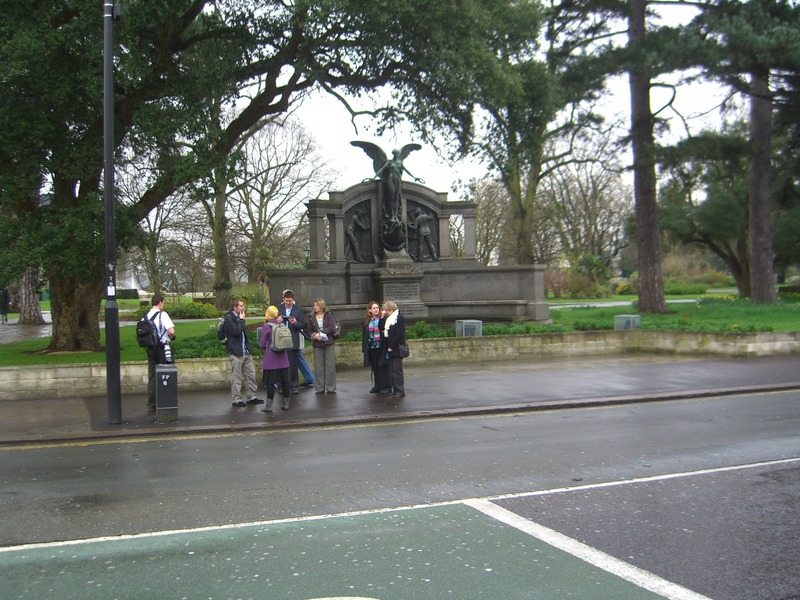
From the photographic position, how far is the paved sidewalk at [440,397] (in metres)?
11.2

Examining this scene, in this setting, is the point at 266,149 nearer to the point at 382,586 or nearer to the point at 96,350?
the point at 96,350

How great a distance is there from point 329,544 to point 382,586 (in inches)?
37.7

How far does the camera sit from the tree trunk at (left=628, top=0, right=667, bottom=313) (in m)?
25.8

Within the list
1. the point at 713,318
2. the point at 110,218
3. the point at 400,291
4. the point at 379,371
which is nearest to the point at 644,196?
the point at 713,318

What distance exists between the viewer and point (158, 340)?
12273mm

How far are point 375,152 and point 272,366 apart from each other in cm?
1230

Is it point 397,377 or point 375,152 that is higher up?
point 375,152

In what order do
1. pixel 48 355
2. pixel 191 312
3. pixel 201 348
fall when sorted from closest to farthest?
pixel 201 348
pixel 48 355
pixel 191 312

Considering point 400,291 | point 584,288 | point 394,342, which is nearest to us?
point 394,342

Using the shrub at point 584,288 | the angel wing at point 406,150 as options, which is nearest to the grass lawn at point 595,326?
the angel wing at point 406,150

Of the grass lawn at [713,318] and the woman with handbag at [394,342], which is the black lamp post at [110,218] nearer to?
the woman with handbag at [394,342]

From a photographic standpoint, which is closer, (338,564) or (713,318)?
(338,564)

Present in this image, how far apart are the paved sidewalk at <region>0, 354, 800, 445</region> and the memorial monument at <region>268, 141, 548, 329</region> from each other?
4.87 m

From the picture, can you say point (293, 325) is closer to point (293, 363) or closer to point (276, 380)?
point (293, 363)
